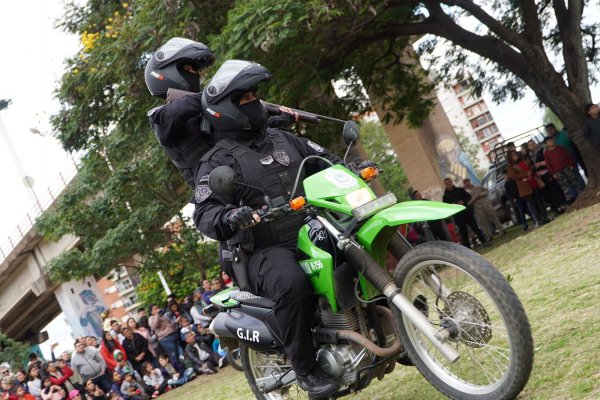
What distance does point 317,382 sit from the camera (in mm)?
5727

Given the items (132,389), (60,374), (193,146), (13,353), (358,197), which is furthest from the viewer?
(13,353)

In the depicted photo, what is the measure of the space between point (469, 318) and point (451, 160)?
93.3 ft

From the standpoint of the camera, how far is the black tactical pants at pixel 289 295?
551 centimetres

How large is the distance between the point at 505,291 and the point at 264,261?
166 centimetres

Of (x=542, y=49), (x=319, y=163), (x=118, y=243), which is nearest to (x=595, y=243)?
(x=319, y=163)

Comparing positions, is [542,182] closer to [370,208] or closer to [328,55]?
[328,55]

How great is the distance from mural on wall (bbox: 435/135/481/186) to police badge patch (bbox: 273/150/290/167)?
27.2m

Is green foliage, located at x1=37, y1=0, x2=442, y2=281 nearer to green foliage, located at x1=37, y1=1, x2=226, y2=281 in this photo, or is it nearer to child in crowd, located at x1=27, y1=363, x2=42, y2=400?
green foliage, located at x1=37, y1=1, x2=226, y2=281

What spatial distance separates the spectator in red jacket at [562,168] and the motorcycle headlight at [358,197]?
13196mm

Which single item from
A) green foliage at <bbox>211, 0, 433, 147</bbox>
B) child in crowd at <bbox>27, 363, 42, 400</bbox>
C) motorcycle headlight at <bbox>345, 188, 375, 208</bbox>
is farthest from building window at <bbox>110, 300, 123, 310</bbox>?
motorcycle headlight at <bbox>345, 188, 375, 208</bbox>

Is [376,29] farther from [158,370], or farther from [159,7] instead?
Result: [158,370]

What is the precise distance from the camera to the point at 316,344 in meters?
5.83

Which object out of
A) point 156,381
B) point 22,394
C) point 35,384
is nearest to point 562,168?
point 156,381

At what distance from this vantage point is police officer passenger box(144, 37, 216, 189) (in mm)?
5953
